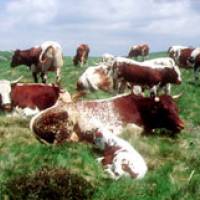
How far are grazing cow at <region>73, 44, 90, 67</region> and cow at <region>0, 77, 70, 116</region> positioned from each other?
2525 centimetres

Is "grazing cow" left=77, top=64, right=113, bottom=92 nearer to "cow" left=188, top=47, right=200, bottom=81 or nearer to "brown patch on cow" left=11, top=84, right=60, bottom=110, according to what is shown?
"cow" left=188, top=47, right=200, bottom=81

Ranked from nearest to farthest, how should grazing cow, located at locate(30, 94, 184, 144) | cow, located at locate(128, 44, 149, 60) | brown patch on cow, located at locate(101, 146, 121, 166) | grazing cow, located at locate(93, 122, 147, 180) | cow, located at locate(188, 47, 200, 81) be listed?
grazing cow, located at locate(93, 122, 147, 180)
brown patch on cow, located at locate(101, 146, 121, 166)
grazing cow, located at locate(30, 94, 184, 144)
cow, located at locate(188, 47, 200, 81)
cow, located at locate(128, 44, 149, 60)

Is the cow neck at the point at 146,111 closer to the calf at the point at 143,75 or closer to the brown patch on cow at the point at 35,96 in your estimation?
the brown patch on cow at the point at 35,96

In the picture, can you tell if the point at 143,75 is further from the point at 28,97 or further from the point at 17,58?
the point at 17,58

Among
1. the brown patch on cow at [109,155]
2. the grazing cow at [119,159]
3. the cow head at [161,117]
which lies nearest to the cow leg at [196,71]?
the cow head at [161,117]

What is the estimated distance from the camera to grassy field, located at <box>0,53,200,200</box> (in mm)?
9914

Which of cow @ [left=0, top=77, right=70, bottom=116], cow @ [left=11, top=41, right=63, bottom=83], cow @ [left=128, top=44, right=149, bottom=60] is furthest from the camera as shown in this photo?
cow @ [left=128, top=44, right=149, bottom=60]

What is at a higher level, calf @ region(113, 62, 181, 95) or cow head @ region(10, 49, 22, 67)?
calf @ region(113, 62, 181, 95)

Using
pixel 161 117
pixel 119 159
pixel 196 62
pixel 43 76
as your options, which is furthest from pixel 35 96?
pixel 196 62

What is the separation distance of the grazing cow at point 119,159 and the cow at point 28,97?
4.57 meters


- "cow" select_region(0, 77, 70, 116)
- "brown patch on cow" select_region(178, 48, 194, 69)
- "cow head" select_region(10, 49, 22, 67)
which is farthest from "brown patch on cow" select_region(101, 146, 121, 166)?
"brown patch on cow" select_region(178, 48, 194, 69)

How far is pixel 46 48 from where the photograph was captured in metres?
28.5

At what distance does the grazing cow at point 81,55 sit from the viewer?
1735 inches

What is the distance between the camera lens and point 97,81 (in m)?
24.7
